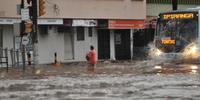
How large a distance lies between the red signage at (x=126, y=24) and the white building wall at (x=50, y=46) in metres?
4.18

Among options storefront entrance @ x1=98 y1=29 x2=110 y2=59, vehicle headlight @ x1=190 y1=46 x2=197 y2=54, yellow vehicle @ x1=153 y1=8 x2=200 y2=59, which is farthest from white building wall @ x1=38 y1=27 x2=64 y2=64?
vehicle headlight @ x1=190 y1=46 x2=197 y2=54

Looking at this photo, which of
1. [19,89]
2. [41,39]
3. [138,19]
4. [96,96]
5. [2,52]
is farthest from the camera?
[138,19]

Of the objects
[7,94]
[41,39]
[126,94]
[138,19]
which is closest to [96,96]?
[126,94]

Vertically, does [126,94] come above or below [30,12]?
below

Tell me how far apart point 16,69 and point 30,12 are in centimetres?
396

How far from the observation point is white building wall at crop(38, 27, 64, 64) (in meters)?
44.4

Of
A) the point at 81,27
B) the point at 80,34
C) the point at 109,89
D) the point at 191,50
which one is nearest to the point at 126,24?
the point at 81,27

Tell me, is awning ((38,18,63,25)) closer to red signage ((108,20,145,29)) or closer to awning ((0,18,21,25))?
awning ((0,18,21,25))

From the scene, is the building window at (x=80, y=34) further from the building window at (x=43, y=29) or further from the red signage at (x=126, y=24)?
the building window at (x=43, y=29)

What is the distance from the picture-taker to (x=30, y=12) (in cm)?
3312

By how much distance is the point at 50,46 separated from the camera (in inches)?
1777

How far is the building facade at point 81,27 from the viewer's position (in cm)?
4253

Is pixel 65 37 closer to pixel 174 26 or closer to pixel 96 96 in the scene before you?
pixel 174 26

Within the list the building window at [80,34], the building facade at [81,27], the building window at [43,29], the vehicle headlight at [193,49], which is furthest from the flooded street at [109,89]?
the building window at [80,34]
